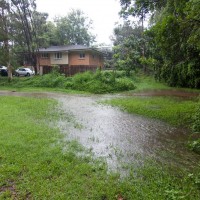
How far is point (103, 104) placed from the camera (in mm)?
10328

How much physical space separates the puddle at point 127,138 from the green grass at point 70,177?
369mm

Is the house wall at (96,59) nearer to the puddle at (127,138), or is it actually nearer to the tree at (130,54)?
the tree at (130,54)

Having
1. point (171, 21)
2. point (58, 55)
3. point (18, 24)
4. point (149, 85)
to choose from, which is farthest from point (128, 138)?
point (58, 55)

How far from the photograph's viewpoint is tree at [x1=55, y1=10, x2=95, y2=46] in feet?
120

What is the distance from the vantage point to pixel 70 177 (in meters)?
3.43

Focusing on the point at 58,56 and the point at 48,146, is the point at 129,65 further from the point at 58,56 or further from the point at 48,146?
the point at 48,146

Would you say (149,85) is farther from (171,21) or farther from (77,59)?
(77,59)

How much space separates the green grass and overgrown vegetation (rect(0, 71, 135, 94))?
1030 cm

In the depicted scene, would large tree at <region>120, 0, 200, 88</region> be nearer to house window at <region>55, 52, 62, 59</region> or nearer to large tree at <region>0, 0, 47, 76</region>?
large tree at <region>0, 0, 47, 76</region>

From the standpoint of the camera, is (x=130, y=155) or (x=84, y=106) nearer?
(x=130, y=155)

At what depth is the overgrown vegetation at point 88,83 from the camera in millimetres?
15156

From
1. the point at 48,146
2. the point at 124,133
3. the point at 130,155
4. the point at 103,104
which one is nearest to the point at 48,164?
the point at 48,146

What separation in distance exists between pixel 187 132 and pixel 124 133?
184 centimetres

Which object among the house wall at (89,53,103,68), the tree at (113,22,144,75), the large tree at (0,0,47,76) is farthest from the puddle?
the house wall at (89,53,103,68)
